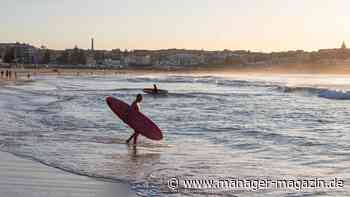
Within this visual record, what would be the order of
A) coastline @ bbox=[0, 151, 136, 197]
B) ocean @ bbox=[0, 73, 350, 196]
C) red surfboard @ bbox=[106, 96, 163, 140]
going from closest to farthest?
1. coastline @ bbox=[0, 151, 136, 197]
2. ocean @ bbox=[0, 73, 350, 196]
3. red surfboard @ bbox=[106, 96, 163, 140]

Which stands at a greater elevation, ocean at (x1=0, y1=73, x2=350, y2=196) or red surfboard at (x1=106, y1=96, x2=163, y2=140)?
red surfboard at (x1=106, y1=96, x2=163, y2=140)

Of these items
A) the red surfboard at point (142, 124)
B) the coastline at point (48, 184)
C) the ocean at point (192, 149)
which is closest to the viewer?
the coastline at point (48, 184)

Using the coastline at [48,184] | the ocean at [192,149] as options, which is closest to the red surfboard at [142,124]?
the ocean at [192,149]

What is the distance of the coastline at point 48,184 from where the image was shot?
8977mm

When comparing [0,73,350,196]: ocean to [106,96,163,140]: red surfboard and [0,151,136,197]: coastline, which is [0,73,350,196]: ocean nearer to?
[106,96,163,140]: red surfboard

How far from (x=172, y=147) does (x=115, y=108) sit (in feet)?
10.7

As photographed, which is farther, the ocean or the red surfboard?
the red surfboard

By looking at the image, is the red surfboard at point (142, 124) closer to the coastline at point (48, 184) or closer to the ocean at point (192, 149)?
the ocean at point (192, 149)

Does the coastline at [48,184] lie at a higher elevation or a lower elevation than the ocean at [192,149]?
higher

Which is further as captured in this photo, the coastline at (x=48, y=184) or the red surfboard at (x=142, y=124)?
the red surfboard at (x=142, y=124)

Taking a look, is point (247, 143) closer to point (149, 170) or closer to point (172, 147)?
point (172, 147)

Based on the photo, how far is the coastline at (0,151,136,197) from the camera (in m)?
8.98

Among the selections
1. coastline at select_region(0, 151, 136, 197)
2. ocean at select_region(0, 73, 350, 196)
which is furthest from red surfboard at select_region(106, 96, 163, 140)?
coastline at select_region(0, 151, 136, 197)

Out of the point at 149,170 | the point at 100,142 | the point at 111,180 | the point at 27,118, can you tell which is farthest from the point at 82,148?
the point at 27,118
